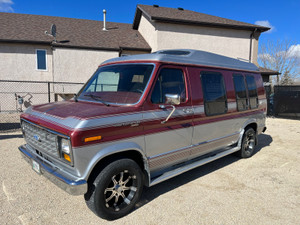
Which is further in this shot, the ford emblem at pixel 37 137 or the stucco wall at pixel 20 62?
the stucco wall at pixel 20 62

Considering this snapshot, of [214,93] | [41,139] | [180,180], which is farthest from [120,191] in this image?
[214,93]

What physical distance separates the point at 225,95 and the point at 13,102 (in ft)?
44.0

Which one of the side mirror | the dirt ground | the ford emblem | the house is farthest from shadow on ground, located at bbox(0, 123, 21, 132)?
the side mirror

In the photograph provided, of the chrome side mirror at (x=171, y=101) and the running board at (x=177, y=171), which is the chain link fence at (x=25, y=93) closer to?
the running board at (x=177, y=171)

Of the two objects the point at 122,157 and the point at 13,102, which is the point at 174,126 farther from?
the point at 13,102

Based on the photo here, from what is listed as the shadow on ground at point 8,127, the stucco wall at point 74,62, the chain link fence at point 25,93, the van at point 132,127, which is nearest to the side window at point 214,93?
the van at point 132,127

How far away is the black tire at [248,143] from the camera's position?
5.40 m

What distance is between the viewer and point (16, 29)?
13938 millimetres

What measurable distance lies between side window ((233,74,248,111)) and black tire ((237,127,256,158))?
0.74 meters

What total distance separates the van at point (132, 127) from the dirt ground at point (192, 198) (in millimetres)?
425

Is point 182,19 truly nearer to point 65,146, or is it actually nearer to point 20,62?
point 20,62

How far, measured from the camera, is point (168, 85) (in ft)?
11.3

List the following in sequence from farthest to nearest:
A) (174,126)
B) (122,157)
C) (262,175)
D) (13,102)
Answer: (13,102) < (262,175) < (174,126) < (122,157)

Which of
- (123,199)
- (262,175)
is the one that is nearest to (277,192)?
(262,175)
